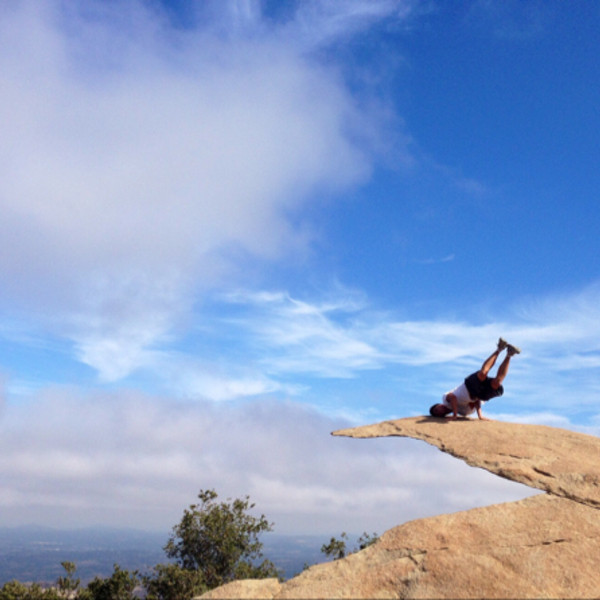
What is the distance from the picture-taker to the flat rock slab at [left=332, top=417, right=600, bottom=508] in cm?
1284

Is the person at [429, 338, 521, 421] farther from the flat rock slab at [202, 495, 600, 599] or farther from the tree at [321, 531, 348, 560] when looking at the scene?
the tree at [321, 531, 348, 560]

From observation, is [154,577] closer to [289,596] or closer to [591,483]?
[289,596]

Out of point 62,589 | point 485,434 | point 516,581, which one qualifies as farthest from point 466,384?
point 62,589

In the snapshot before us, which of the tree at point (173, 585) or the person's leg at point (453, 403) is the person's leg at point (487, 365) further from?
the tree at point (173, 585)

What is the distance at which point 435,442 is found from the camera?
50.2 feet

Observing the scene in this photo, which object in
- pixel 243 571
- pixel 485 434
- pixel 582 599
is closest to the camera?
pixel 582 599

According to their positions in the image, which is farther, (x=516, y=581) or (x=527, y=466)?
(x=527, y=466)

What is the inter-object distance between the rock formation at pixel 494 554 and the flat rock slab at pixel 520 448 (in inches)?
1.6

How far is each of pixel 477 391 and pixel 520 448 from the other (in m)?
2.91

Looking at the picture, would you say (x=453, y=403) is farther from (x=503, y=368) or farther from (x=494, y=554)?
(x=494, y=554)

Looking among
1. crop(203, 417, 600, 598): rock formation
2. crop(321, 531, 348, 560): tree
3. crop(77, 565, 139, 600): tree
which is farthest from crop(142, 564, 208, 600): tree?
crop(203, 417, 600, 598): rock formation

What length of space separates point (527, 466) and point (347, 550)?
13.9 m

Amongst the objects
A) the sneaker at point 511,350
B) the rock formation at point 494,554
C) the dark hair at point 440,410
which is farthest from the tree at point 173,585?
the sneaker at point 511,350

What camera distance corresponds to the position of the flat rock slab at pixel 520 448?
12844 millimetres
